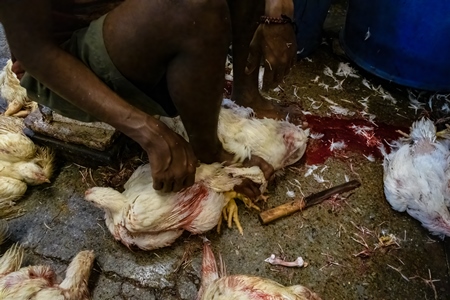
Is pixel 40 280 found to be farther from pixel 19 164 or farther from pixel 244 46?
pixel 244 46

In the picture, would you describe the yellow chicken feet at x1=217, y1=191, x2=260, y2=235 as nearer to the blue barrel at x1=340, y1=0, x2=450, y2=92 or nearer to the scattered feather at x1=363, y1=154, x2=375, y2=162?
the scattered feather at x1=363, y1=154, x2=375, y2=162

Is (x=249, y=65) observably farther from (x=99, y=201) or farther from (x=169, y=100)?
(x=99, y=201)

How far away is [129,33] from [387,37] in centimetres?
138

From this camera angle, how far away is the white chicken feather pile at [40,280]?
1409 mm

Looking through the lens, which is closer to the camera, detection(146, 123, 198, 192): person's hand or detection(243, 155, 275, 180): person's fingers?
detection(146, 123, 198, 192): person's hand

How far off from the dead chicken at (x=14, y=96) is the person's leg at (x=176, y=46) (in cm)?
91

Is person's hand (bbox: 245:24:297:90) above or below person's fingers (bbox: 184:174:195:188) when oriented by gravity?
above

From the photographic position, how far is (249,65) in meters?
1.79

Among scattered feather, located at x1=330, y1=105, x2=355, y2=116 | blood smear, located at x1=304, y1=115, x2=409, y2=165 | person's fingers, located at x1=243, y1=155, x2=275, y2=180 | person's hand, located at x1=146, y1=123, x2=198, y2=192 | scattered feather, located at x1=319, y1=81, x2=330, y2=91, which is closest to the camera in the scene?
person's hand, located at x1=146, y1=123, x2=198, y2=192

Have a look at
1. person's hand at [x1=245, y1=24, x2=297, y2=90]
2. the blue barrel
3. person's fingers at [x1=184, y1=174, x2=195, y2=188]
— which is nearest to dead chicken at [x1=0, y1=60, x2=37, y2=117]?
person's fingers at [x1=184, y1=174, x2=195, y2=188]

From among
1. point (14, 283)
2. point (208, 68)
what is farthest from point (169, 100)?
point (14, 283)

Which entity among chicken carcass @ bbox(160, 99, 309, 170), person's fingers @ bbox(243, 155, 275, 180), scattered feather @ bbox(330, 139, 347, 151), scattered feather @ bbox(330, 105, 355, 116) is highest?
chicken carcass @ bbox(160, 99, 309, 170)

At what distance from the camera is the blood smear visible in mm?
1999

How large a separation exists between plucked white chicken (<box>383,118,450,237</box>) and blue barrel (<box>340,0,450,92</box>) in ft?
1.33
